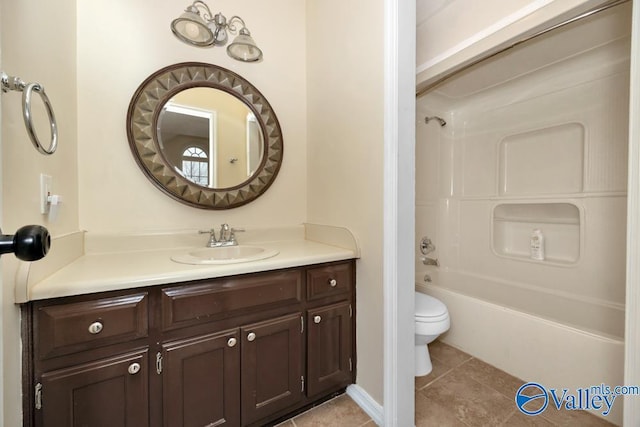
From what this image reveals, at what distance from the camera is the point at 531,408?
1.38 meters

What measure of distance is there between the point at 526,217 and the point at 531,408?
1525mm

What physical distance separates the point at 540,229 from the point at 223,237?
2534 millimetres

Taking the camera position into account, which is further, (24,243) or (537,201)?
(537,201)

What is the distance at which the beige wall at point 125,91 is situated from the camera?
130cm

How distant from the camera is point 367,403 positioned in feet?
4.37

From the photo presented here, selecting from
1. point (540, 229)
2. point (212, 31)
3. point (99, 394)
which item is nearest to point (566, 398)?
point (540, 229)

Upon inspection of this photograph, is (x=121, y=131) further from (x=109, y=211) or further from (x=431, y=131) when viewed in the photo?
(x=431, y=131)

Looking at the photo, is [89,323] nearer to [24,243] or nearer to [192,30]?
[24,243]

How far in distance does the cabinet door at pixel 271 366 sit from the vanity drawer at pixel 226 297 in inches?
3.9

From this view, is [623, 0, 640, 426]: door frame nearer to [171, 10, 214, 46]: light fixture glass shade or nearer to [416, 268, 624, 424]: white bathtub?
[416, 268, 624, 424]: white bathtub

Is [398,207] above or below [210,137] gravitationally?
below

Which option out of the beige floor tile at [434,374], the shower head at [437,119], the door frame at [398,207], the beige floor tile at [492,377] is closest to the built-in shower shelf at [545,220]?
the shower head at [437,119]

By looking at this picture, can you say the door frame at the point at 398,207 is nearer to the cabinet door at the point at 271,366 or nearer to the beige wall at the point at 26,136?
the cabinet door at the point at 271,366

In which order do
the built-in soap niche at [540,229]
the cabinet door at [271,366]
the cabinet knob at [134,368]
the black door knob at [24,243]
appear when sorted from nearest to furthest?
the black door knob at [24,243] < the cabinet knob at [134,368] < the cabinet door at [271,366] < the built-in soap niche at [540,229]
